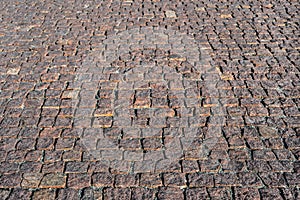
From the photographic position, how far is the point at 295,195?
3.98 metres

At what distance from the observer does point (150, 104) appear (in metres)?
5.30

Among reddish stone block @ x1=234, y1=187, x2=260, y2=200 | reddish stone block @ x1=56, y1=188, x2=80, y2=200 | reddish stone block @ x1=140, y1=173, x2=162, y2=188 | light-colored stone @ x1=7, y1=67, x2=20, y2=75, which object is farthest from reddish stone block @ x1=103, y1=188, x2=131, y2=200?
light-colored stone @ x1=7, y1=67, x2=20, y2=75

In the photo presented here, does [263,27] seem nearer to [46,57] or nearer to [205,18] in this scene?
[205,18]

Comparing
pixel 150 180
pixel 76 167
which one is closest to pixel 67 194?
pixel 76 167

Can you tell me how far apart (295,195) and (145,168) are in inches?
61.3

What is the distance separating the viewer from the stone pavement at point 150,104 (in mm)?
4184

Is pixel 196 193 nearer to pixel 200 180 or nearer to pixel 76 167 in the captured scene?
pixel 200 180

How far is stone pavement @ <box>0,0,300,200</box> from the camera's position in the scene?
418cm

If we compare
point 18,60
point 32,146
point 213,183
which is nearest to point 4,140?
point 32,146

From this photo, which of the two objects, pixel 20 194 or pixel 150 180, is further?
pixel 150 180

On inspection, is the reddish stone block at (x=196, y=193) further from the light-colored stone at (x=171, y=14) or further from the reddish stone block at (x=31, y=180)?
the light-colored stone at (x=171, y=14)

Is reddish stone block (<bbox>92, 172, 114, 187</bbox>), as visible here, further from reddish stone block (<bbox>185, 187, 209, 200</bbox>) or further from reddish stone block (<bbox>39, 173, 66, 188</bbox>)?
reddish stone block (<bbox>185, 187, 209, 200</bbox>)

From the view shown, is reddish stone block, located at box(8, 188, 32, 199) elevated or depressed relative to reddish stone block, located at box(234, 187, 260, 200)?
depressed

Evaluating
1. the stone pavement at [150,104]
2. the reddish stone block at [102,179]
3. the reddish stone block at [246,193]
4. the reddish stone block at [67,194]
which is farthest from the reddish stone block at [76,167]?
the reddish stone block at [246,193]
